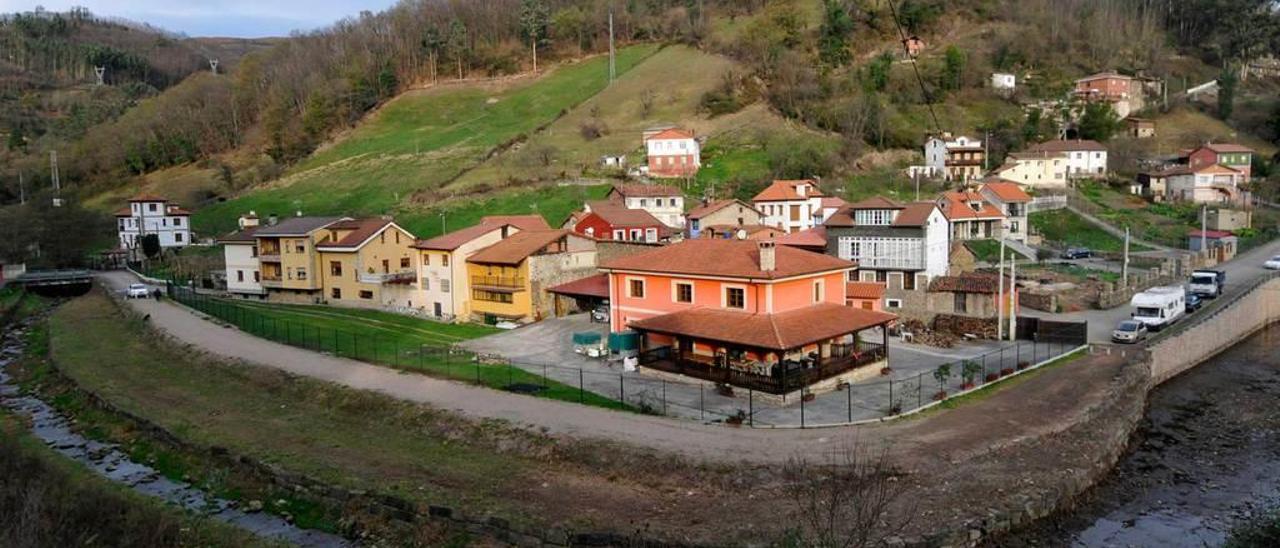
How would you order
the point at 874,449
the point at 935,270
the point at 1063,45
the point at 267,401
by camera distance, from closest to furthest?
the point at 874,449, the point at 267,401, the point at 935,270, the point at 1063,45

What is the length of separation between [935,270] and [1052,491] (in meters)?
20.5

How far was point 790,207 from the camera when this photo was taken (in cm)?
5856

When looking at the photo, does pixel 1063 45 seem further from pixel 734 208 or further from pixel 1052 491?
pixel 1052 491

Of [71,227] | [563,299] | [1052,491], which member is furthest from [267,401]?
[71,227]

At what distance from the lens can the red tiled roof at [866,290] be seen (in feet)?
119

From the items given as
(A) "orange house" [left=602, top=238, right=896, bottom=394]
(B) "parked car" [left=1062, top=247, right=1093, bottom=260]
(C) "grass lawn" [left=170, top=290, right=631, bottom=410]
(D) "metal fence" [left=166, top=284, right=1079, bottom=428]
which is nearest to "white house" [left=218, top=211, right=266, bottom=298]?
(C) "grass lawn" [left=170, top=290, right=631, bottom=410]

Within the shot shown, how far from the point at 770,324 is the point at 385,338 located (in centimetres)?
1763

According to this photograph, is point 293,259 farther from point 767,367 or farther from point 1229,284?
point 1229,284

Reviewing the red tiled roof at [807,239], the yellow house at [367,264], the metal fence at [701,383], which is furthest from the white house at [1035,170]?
the yellow house at [367,264]

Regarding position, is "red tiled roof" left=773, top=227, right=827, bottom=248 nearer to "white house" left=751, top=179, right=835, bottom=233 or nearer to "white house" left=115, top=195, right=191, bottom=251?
"white house" left=751, top=179, right=835, bottom=233

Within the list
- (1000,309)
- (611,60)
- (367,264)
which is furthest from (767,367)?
(611,60)

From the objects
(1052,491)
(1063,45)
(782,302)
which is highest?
(1063,45)

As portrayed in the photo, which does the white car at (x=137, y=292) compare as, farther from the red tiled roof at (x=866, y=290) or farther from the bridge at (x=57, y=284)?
the red tiled roof at (x=866, y=290)

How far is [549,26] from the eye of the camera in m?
120
